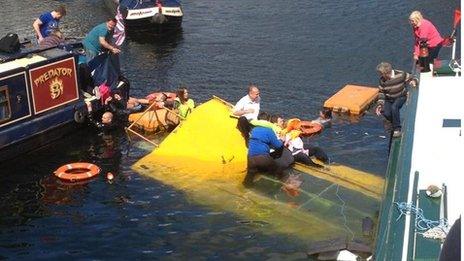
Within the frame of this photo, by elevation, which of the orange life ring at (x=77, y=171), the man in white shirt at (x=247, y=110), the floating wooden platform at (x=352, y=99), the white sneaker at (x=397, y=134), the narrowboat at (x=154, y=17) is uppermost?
the narrowboat at (x=154, y=17)

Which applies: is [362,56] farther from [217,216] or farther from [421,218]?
[421,218]

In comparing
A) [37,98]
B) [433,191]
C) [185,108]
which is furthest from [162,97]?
[433,191]

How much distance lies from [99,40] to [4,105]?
3.60m

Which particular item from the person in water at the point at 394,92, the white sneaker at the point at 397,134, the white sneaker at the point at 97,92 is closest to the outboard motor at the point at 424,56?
the person in water at the point at 394,92

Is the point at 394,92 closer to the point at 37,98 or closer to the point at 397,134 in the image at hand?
the point at 397,134

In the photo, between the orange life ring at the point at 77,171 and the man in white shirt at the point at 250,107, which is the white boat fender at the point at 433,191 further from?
the orange life ring at the point at 77,171

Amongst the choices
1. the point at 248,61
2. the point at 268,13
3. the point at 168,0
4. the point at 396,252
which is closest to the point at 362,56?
the point at 248,61

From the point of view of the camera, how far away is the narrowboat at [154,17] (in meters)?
28.7

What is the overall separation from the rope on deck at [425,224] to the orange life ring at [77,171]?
7419 mm

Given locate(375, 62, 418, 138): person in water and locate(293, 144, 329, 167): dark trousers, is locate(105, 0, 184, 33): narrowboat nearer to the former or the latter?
locate(293, 144, 329, 167): dark trousers

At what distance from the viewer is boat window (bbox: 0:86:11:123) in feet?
50.7

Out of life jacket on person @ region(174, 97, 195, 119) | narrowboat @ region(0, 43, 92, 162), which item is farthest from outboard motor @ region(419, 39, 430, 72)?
narrowboat @ region(0, 43, 92, 162)

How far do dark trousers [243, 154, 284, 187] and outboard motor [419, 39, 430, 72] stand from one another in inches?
172

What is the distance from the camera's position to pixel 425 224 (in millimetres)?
9039
